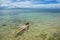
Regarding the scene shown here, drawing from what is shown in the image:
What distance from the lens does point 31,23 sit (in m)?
1.75

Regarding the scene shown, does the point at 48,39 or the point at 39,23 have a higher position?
the point at 39,23

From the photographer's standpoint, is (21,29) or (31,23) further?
(31,23)

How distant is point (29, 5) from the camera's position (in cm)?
184

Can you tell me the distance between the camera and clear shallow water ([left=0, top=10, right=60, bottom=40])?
1.63 meters

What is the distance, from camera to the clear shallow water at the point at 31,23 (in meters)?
1.63

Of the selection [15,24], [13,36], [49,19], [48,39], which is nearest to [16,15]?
[15,24]

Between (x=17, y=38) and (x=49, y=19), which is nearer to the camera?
(x=17, y=38)

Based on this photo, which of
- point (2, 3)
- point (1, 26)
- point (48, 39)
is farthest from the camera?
point (2, 3)

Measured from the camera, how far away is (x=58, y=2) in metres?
1.81

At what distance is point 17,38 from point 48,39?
0.47 metres

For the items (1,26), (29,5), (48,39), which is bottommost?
(48,39)

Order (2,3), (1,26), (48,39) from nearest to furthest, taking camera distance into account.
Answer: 1. (48,39)
2. (1,26)
3. (2,3)

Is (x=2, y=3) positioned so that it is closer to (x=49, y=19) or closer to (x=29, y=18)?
(x=29, y=18)

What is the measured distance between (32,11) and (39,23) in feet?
0.84
